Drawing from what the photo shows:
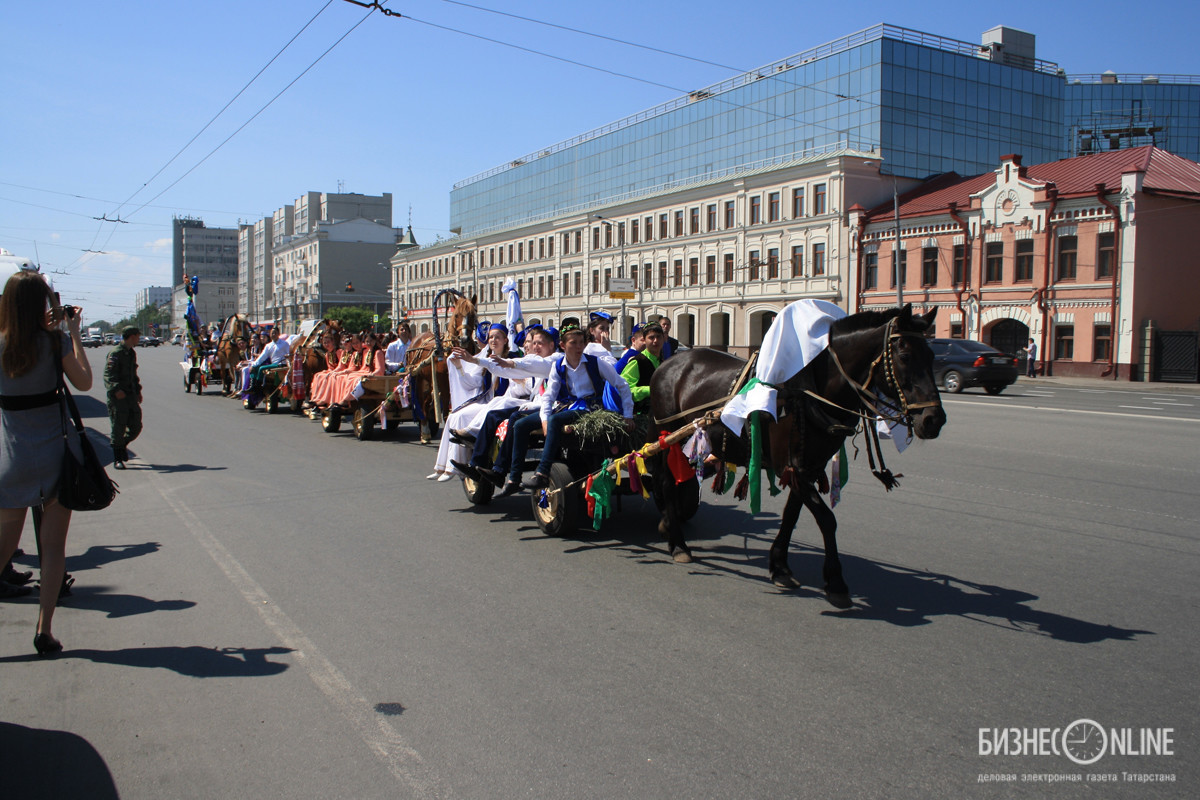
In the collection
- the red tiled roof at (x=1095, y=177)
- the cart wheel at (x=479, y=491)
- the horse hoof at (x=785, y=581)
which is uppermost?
the red tiled roof at (x=1095, y=177)

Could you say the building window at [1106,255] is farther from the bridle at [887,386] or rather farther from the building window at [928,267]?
the bridle at [887,386]

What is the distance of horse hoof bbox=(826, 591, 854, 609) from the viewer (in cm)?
555

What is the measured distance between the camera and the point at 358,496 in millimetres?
9719

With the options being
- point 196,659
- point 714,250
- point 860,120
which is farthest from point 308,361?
point 860,120

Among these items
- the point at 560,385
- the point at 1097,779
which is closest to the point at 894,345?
the point at 1097,779

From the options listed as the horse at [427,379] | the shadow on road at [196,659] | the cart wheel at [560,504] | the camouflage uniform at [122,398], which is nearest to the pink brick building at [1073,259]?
the horse at [427,379]

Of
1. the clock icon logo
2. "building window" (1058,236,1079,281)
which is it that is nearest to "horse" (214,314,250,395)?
the clock icon logo

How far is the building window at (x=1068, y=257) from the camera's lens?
37531 mm

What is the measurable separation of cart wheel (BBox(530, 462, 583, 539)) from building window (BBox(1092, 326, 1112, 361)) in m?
36.5

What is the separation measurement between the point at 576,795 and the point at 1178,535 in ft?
21.6

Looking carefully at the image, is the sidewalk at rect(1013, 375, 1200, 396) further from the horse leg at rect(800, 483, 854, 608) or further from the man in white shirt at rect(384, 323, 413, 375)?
the horse leg at rect(800, 483, 854, 608)

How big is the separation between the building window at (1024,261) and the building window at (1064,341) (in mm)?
2693

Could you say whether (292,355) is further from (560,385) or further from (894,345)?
(894,345)

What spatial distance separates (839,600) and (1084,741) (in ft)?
6.08
